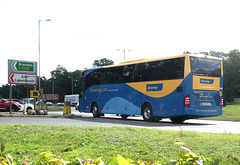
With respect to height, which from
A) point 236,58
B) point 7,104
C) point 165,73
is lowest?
point 7,104

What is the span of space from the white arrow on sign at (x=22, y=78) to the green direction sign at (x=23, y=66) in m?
0.63

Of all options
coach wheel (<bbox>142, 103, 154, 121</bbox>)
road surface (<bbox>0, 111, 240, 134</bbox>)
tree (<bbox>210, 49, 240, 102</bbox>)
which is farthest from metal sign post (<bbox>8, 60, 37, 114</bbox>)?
tree (<bbox>210, 49, 240, 102</bbox>)

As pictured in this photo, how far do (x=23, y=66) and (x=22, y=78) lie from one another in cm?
130

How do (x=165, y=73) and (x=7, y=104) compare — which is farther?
(x=7, y=104)

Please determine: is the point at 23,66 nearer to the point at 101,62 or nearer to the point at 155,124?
the point at 155,124

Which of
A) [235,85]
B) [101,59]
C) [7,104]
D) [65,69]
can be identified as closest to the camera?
[7,104]

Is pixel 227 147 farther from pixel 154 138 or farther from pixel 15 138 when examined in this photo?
pixel 15 138

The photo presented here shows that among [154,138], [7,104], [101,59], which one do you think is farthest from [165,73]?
[101,59]

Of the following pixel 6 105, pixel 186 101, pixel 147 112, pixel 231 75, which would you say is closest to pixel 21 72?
pixel 6 105

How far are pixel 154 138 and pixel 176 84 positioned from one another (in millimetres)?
11243

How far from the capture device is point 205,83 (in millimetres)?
17672

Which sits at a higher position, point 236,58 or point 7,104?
point 236,58

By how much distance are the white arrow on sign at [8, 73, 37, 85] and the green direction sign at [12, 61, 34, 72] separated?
629 mm

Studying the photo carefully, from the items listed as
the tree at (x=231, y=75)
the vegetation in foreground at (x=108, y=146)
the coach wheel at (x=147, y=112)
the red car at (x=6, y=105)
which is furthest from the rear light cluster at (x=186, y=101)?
the tree at (x=231, y=75)
